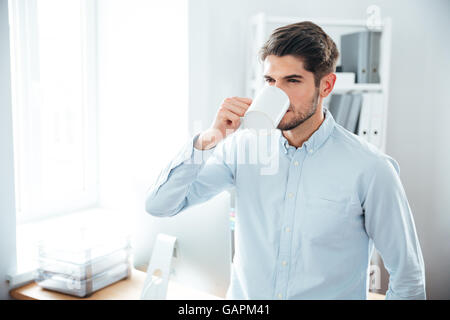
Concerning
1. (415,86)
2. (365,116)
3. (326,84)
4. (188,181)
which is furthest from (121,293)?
(415,86)

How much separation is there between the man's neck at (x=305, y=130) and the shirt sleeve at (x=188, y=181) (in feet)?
0.67

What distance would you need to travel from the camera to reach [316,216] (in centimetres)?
102

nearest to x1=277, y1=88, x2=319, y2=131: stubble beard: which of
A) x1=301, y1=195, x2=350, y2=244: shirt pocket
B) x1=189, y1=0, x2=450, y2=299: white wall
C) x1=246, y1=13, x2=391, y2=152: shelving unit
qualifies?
x1=301, y1=195, x2=350, y2=244: shirt pocket

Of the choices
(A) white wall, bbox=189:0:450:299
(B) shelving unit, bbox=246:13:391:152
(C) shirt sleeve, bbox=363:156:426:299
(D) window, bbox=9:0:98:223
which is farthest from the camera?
(A) white wall, bbox=189:0:450:299

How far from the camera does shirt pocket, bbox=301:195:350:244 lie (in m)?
1.01

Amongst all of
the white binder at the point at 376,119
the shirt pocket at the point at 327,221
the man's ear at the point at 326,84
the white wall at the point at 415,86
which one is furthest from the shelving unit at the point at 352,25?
the shirt pocket at the point at 327,221

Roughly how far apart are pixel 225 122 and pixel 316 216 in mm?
347

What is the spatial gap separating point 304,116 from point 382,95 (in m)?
1.15

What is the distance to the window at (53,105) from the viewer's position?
182cm

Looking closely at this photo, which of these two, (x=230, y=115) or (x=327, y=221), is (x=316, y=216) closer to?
(x=327, y=221)

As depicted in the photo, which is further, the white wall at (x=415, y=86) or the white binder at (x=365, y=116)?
the white wall at (x=415, y=86)

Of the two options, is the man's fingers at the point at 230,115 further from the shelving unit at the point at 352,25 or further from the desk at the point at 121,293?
the shelving unit at the point at 352,25

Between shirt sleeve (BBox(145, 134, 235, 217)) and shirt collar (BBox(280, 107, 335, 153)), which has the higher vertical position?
shirt collar (BBox(280, 107, 335, 153))

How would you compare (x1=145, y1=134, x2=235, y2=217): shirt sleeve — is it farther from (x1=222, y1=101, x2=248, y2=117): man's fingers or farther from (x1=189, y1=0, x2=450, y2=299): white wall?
(x1=189, y1=0, x2=450, y2=299): white wall
